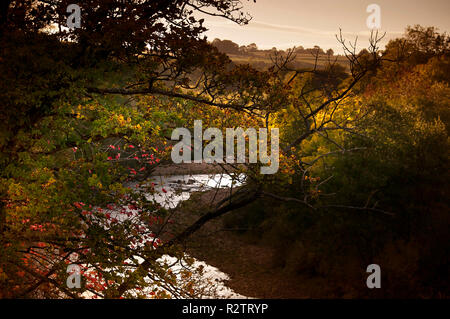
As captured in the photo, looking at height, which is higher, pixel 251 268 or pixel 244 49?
pixel 244 49

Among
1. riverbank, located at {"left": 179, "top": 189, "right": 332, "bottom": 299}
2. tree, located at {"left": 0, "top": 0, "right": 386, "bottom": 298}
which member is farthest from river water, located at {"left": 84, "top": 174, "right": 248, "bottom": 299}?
tree, located at {"left": 0, "top": 0, "right": 386, "bottom": 298}

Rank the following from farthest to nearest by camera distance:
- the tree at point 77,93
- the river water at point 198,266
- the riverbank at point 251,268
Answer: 1. the riverbank at point 251,268
2. the river water at point 198,266
3. the tree at point 77,93

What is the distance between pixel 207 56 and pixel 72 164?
294 cm

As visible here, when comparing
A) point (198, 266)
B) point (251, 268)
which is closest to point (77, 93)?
point (198, 266)

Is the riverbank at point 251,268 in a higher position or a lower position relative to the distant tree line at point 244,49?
lower

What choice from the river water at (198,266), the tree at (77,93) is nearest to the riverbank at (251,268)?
the river water at (198,266)

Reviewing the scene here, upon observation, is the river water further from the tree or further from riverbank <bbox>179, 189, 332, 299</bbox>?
the tree

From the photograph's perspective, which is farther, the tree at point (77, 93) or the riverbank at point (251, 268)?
the riverbank at point (251, 268)

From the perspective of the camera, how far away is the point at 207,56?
696cm

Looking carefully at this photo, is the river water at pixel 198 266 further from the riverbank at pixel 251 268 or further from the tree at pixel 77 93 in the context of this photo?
the tree at pixel 77 93

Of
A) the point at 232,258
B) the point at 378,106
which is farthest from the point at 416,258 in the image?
the point at 232,258

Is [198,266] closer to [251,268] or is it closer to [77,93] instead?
[251,268]

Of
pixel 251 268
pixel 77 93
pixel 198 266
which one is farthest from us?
pixel 251 268

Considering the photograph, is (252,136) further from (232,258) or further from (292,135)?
(232,258)
